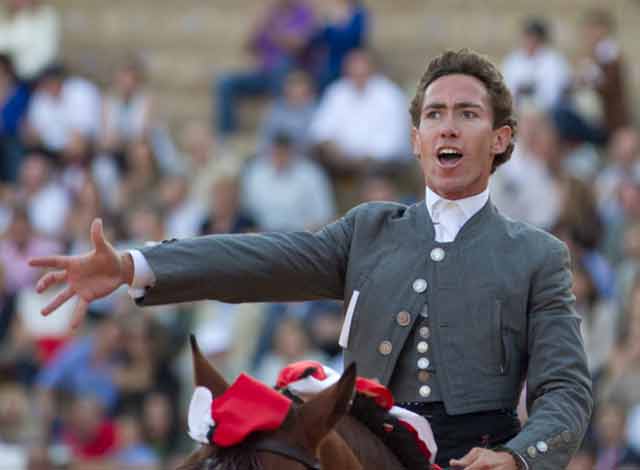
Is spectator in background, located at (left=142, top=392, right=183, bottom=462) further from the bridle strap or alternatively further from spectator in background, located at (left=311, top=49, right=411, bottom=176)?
the bridle strap

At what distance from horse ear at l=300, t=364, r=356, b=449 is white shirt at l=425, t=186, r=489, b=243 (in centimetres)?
89

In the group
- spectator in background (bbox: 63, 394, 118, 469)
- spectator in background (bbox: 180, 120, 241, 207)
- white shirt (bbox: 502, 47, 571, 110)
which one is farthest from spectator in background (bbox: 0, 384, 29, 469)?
white shirt (bbox: 502, 47, 571, 110)

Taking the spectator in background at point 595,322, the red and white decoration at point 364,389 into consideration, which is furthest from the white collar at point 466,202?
the spectator in background at point 595,322

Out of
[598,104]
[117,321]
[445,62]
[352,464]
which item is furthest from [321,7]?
[352,464]

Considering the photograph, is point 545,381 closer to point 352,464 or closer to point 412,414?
point 412,414

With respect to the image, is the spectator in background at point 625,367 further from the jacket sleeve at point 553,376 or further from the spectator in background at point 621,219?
the jacket sleeve at point 553,376

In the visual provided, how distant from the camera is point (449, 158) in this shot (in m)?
3.69

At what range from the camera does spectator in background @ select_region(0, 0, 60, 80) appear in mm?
12672

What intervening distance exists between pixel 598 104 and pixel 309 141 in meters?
2.04

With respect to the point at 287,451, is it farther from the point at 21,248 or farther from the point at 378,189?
the point at 21,248

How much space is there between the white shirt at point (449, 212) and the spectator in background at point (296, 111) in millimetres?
7469

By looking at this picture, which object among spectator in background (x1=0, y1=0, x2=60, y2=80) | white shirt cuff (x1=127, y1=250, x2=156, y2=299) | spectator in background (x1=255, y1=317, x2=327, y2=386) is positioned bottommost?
spectator in background (x1=255, y1=317, x2=327, y2=386)

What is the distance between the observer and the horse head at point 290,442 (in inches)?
115

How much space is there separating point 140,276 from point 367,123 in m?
7.69
